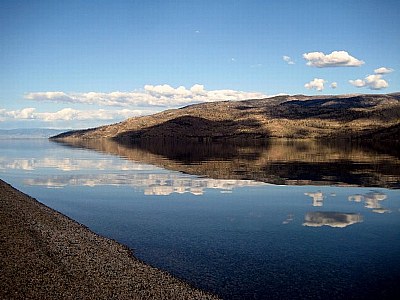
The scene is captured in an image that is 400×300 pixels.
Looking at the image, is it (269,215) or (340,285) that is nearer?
(340,285)

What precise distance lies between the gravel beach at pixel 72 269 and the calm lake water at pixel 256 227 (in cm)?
171

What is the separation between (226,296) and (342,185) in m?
40.3

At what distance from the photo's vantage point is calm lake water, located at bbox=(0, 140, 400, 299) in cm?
2083

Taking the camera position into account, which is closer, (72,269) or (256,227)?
(72,269)

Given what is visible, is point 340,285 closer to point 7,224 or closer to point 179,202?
point 7,224

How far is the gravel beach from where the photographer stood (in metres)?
17.9

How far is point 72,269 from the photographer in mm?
20609

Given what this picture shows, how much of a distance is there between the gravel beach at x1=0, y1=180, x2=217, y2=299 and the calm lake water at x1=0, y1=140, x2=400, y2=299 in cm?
171

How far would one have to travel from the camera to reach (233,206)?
4116cm

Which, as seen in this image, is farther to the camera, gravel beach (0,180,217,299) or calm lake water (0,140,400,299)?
calm lake water (0,140,400,299)

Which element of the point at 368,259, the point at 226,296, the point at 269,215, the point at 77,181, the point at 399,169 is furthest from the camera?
the point at 399,169

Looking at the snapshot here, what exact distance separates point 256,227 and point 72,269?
15565 mm

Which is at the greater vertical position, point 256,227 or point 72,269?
point 72,269

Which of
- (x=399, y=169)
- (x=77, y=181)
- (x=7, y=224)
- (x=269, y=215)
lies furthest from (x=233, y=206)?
(x=399, y=169)
